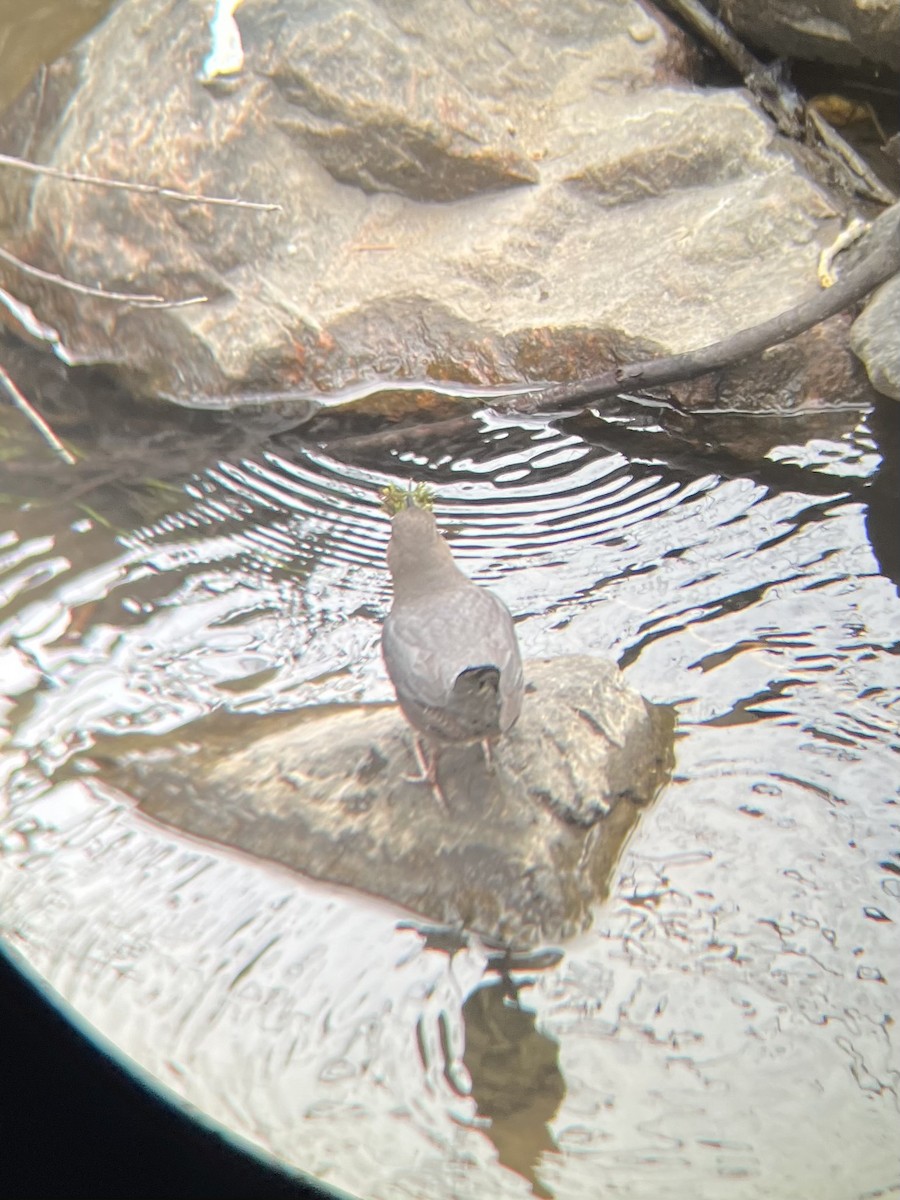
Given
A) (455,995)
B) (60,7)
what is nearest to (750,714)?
(455,995)

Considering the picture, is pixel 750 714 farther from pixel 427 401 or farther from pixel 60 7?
pixel 60 7

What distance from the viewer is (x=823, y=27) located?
5.04m

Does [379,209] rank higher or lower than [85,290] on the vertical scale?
higher

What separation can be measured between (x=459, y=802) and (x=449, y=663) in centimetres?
37

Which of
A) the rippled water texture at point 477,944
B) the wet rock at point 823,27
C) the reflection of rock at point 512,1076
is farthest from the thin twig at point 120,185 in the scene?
the wet rock at point 823,27

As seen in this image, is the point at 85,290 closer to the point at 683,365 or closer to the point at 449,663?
the point at 449,663

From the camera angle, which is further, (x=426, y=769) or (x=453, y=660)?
(x=426, y=769)

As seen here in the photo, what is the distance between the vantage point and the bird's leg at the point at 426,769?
293 centimetres

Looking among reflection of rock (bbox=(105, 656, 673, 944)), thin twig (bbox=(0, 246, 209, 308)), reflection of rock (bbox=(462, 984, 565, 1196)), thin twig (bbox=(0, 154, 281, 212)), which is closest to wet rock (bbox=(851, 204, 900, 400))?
reflection of rock (bbox=(105, 656, 673, 944))

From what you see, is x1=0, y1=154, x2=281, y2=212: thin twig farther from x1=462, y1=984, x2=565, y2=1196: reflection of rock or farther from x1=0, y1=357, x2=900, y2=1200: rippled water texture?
x1=462, y1=984, x2=565, y2=1196: reflection of rock

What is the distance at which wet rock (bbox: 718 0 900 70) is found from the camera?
485cm

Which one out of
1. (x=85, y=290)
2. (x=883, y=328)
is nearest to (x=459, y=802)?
(x=85, y=290)

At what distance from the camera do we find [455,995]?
2.57 meters

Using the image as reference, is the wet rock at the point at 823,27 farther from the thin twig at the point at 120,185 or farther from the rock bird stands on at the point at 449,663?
the rock bird stands on at the point at 449,663
